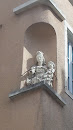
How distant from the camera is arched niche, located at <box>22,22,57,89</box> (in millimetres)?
9602

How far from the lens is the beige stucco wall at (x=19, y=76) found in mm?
8219

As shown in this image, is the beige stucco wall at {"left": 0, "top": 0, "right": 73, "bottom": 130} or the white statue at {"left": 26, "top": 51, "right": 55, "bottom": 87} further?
the white statue at {"left": 26, "top": 51, "right": 55, "bottom": 87}

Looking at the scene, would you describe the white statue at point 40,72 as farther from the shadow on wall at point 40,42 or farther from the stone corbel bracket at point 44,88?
the stone corbel bracket at point 44,88

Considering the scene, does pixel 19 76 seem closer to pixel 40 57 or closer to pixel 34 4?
pixel 40 57

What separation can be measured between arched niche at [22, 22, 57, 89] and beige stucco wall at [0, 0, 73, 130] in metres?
0.04

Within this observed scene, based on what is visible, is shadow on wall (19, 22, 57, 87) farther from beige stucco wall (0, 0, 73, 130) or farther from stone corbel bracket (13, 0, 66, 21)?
stone corbel bracket (13, 0, 66, 21)

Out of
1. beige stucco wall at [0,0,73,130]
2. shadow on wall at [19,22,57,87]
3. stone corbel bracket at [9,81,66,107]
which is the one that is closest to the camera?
beige stucco wall at [0,0,73,130]

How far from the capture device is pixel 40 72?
9172 mm

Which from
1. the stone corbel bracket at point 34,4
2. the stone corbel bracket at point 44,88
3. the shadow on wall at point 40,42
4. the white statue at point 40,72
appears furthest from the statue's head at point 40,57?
the stone corbel bracket at point 34,4

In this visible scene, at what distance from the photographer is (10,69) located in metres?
9.27

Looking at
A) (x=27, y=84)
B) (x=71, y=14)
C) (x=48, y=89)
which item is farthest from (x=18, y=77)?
(x=71, y=14)

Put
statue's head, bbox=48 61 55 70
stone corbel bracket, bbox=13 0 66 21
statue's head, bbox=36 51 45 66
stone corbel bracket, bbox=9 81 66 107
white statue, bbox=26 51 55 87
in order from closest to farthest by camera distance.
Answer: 1. stone corbel bracket, bbox=9 81 66 107
2. white statue, bbox=26 51 55 87
3. statue's head, bbox=48 61 55 70
4. statue's head, bbox=36 51 45 66
5. stone corbel bracket, bbox=13 0 66 21

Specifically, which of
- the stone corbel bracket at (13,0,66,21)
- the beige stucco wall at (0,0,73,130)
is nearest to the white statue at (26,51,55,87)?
the beige stucco wall at (0,0,73,130)

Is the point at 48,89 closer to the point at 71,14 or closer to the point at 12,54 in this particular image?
the point at 12,54
